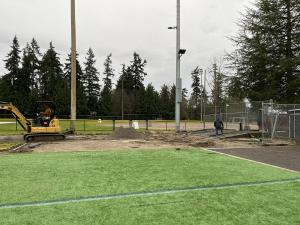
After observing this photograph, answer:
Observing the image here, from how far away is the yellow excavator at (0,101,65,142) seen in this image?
19.8 m

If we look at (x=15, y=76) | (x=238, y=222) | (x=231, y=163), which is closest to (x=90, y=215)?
(x=238, y=222)

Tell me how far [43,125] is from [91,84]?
3190 inches

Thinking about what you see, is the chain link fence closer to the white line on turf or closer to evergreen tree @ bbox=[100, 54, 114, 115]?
the white line on turf

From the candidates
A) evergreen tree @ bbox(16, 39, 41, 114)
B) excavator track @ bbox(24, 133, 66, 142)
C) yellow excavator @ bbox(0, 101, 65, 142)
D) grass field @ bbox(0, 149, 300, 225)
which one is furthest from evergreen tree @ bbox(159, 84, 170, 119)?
grass field @ bbox(0, 149, 300, 225)

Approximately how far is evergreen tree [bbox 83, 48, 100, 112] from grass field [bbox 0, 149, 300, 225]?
276 feet

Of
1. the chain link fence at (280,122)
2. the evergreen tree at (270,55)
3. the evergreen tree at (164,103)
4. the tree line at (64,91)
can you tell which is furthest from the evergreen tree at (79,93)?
the chain link fence at (280,122)

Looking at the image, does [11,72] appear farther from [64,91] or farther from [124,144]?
[124,144]

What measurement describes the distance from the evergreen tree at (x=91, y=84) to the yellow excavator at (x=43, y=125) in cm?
7364

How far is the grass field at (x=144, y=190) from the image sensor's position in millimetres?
5762

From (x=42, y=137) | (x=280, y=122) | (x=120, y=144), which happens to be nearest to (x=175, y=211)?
(x=120, y=144)

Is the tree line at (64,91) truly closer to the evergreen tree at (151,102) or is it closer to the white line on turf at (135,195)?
the evergreen tree at (151,102)

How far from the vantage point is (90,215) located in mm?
5789

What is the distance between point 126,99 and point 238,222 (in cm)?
9151

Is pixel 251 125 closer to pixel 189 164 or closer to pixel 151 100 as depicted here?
pixel 189 164
